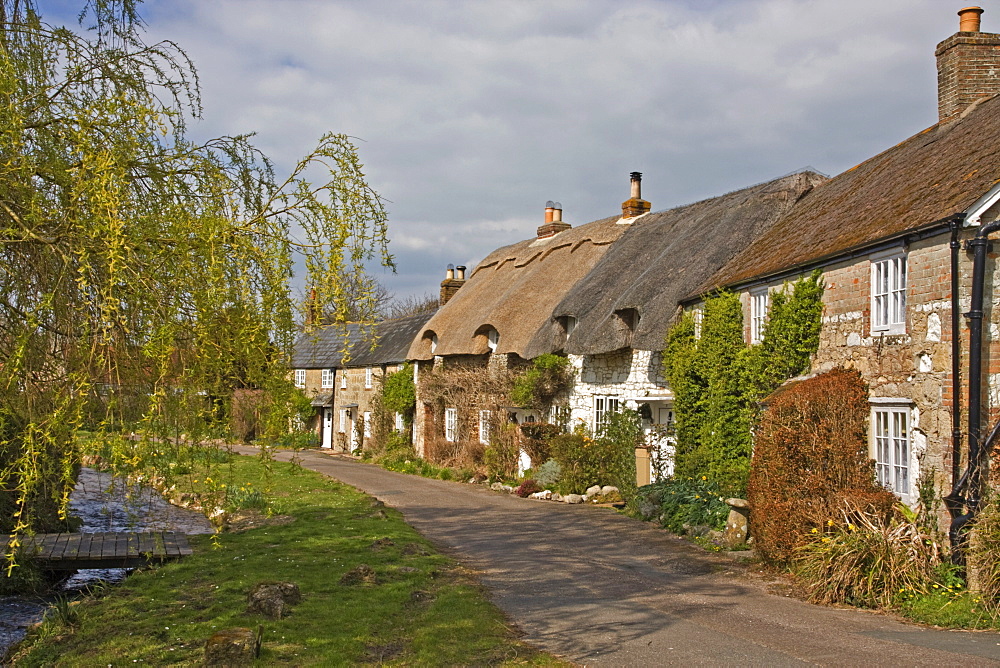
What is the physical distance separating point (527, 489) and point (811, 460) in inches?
367

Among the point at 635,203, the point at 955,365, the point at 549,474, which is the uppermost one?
the point at 635,203

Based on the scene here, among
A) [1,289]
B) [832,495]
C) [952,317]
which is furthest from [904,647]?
[1,289]

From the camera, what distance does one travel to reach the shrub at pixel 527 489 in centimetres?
1849

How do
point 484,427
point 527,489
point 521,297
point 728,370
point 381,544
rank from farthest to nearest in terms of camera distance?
point 484,427 < point 521,297 < point 527,489 < point 728,370 < point 381,544

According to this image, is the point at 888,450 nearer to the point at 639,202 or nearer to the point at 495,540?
the point at 495,540

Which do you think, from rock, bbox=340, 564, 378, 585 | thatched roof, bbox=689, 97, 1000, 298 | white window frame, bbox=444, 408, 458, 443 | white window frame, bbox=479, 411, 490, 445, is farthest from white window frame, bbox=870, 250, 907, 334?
white window frame, bbox=444, 408, 458, 443

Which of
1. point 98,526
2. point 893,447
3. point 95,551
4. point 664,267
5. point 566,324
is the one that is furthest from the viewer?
point 566,324

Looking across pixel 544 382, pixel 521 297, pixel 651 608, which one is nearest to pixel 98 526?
pixel 544 382

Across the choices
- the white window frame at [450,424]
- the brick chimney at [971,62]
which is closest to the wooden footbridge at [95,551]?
the white window frame at [450,424]

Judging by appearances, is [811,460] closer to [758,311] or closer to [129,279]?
[758,311]

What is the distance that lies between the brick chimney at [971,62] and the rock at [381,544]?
37.4ft

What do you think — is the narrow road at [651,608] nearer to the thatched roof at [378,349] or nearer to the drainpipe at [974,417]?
the drainpipe at [974,417]

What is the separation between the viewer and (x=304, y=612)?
8.27 metres

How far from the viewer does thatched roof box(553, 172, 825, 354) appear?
15.8 metres
